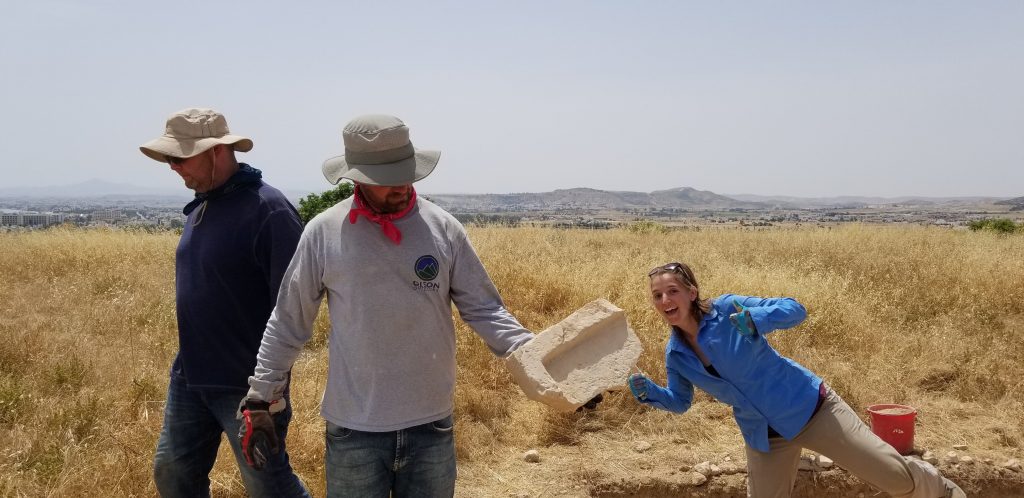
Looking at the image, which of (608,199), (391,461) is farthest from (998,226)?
(608,199)

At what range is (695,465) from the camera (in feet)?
14.6

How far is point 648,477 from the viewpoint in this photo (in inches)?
171

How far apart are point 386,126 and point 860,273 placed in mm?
8288

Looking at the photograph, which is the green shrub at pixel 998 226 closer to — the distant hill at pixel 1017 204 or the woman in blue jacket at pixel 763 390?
the woman in blue jacket at pixel 763 390

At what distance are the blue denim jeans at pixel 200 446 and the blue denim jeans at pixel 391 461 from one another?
0.44 metres

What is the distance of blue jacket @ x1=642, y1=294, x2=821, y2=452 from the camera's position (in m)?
3.10

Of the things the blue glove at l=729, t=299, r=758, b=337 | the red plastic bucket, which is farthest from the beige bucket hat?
the red plastic bucket

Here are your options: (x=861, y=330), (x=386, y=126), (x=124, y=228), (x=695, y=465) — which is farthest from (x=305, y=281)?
(x=124, y=228)

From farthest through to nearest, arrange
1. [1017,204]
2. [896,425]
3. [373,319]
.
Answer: [1017,204]
[896,425]
[373,319]

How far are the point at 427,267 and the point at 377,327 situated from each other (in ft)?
0.80

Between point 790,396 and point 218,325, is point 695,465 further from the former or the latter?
point 218,325

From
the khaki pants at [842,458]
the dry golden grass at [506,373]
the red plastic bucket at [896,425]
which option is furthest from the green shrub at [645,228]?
the khaki pants at [842,458]

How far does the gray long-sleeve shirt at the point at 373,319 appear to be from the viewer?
218 centimetres

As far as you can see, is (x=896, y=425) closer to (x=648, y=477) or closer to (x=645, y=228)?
(x=648, y=477)
